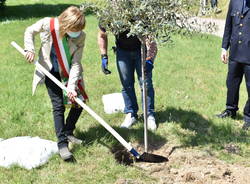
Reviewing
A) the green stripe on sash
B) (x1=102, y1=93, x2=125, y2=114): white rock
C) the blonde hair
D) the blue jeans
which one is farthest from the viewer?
(x1=102, y1=93, x2=125, y2=114): white rock

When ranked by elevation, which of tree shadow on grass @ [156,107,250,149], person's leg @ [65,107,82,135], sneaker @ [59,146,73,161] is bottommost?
tree shadow on grass @ [156,107,250,149]

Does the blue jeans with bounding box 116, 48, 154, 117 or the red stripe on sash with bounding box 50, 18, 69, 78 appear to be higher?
the red stripe on sash with bounding box 50, 18, 69, 78

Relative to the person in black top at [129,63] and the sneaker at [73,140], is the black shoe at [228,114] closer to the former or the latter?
the person in black top at [129,63]

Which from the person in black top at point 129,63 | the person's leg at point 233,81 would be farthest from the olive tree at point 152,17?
the person's leg at point 233,81

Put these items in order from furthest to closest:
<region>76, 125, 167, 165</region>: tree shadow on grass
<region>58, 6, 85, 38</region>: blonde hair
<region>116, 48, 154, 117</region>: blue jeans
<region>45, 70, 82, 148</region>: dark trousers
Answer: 1. <region>116, 48, 154, 117</region>: blue jeans
2. <region>76, 125, 167, 165</region>: tree shadow on grass
3. <region>45, 70, 82, 148</region>: dark trousers
4. <region>58, 6, 85, 38</region>: blonde hair

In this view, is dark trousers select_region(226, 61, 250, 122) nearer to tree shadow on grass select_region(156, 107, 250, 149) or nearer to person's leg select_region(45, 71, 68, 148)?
tree shadow on grass select_region(156, 107, 250, 149)

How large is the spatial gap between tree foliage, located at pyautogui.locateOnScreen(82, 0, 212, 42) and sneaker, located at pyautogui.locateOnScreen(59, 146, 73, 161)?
1526 millimetres

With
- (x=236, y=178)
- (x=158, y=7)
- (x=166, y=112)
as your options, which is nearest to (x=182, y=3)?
(x=158, y=7)

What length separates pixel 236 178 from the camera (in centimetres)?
402

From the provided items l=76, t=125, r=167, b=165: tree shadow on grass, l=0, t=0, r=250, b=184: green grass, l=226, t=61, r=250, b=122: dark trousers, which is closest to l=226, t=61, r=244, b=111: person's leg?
l=226, t=61, r=250, b=122: dark trousers

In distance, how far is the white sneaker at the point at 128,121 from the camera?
17.3ft

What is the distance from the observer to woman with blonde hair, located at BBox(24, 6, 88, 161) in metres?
3.97

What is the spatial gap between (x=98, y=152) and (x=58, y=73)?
1.12 m

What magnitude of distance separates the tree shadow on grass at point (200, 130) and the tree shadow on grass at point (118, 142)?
38cm
